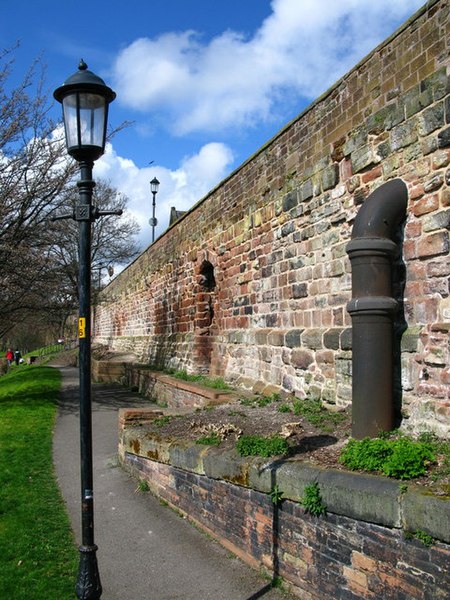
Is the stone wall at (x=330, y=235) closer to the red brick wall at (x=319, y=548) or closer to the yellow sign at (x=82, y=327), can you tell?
the red brick wall at (x=319, y=548)

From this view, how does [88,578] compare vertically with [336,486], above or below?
below

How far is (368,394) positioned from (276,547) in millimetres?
1611

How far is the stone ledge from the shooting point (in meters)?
3.30

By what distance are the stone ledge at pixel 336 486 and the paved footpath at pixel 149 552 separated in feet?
2.18

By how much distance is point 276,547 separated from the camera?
447cm

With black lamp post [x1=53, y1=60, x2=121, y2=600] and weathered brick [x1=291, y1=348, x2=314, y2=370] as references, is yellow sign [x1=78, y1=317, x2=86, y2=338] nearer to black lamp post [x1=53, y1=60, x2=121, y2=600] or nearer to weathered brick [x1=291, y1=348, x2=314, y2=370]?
black lamp post [x1=53, y1=60, x2=121, y2=600]

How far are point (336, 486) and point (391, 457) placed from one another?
523 millimetres

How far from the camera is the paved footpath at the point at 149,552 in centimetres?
444

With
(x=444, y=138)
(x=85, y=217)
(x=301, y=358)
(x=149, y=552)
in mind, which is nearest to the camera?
(x=85, y=217)

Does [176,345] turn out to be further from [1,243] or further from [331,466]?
[331,466]

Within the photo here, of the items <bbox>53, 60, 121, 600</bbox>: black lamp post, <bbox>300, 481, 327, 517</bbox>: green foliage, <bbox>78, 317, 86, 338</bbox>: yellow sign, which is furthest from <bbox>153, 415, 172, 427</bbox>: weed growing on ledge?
<bbox>78, 317, 86, 338</bbox>: yellow sign

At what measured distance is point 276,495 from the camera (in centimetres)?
443

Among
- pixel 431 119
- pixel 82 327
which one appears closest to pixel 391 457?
pixel 82 327

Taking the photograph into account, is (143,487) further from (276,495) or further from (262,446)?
(276,495)
